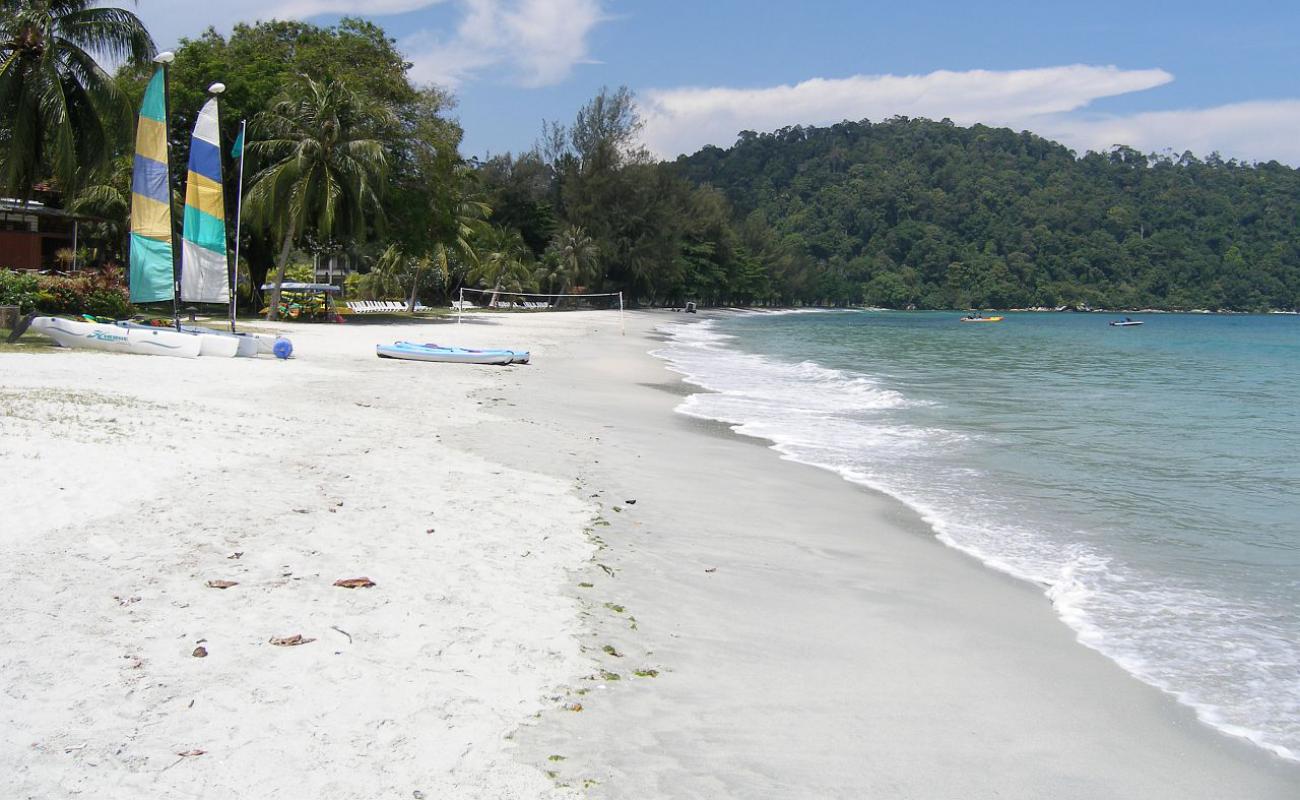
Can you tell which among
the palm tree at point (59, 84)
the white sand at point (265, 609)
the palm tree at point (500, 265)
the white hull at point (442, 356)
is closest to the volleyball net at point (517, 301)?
the palm tree at point (500, 265)

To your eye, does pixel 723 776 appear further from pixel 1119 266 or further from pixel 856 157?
pixel 856 157

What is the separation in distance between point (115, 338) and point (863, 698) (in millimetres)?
15084

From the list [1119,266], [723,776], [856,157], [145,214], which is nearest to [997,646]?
[723,776]

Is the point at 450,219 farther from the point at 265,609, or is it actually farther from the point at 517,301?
the point at 265,609

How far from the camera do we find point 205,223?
19016 mm

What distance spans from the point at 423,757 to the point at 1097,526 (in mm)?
7105

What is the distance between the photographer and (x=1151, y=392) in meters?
23.3

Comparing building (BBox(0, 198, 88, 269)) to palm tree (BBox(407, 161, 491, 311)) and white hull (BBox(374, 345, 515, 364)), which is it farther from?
white hull (BBox(374, 345, 515, 364))

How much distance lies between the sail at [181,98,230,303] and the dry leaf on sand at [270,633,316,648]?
16.0 metres

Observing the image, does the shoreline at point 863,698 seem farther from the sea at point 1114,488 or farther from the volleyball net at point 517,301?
the volleyball net at point 517,301

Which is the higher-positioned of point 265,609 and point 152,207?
point 152,207

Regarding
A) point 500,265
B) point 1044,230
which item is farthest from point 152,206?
point 1044,230

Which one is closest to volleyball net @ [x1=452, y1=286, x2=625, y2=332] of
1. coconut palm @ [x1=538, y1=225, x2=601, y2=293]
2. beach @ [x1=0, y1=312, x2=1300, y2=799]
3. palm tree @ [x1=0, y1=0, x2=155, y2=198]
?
coconut palm @ [x1=538, y1=225, x2=601, y2=293]

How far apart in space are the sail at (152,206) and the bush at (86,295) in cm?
313
